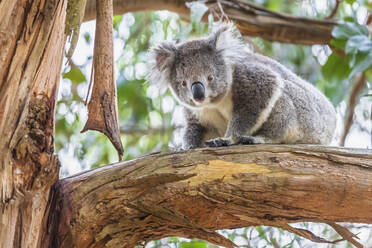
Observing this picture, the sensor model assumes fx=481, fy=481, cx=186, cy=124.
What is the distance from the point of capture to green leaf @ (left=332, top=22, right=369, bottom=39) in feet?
14.4

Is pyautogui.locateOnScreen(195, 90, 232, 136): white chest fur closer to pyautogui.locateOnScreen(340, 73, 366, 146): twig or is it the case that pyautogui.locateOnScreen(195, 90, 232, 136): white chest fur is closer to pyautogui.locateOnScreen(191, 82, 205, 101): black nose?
pyautogui.locateOnScreen(191, 82, 205, 101): black nose

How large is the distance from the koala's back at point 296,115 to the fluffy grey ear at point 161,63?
0.72m

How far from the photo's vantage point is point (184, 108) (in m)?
4.64

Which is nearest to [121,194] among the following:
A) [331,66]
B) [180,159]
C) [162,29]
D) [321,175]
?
[180,159]

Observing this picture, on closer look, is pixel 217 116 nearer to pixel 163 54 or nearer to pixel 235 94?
pixel 235 94

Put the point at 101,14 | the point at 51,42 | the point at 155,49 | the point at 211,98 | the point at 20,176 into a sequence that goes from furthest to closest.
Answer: the point at 155,49 < the point at 211,98 < the point at 101,14 < the point at 51,42 < the point at 20,176

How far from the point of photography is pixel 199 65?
13.9 ft

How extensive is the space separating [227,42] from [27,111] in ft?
7.46

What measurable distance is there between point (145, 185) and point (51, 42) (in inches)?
37.2

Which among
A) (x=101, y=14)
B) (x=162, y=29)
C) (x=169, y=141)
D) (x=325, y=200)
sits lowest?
(x=325, y=200)

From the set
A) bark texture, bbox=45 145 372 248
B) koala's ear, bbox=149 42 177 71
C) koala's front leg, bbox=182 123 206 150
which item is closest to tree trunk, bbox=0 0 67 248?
bark texture, bbox=45 145 372 248

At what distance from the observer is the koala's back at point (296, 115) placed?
4055 mm

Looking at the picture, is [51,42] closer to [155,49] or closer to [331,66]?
[155,49]

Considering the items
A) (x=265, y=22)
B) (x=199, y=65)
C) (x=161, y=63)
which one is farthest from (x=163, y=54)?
(x=265, y=22)
